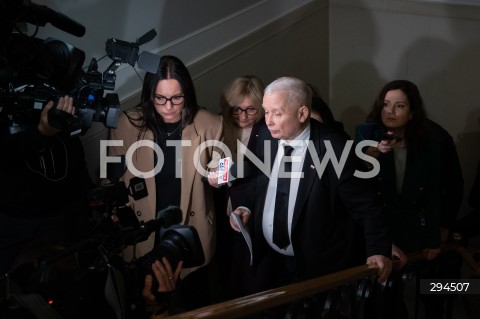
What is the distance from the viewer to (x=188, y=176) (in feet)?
9.08

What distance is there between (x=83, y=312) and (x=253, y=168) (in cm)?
118

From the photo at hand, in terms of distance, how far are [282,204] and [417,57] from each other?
2.53 metres

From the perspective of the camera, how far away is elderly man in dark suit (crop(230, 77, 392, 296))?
2.40 m

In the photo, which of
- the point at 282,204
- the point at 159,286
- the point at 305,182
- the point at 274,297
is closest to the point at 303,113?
the point at 305,182

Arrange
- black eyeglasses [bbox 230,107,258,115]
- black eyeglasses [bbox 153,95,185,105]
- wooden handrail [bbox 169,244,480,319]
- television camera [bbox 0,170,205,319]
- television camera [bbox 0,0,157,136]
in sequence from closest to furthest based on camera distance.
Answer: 1. television camera [bbox 0,170,205,319]
2. wooden handrail [bbox 169,244,480,319]
3. television camera [bbox 0,0,157,136]
4. black eyeglasses [bbox 153,95,185,105]
5. black eyeglasses [bbox 230,107,258,115]

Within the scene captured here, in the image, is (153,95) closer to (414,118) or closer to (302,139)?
(302,139)

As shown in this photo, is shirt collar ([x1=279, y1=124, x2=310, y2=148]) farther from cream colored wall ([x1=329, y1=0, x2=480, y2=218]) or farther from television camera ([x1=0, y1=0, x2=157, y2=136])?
cream colored wall ([x1=329, y1=0, x2=480, y2=218])

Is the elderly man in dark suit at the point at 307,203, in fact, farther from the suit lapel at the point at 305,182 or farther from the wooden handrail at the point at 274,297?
the wooden handrail at the point at 274,297

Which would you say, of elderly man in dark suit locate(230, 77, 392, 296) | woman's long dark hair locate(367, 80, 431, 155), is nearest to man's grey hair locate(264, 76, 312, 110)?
elderly man in dark suit locate(230, 77, 392, 296)

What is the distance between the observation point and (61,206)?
110 inches

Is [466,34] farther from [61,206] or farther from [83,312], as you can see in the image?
[83,312]

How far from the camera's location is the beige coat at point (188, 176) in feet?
8.99

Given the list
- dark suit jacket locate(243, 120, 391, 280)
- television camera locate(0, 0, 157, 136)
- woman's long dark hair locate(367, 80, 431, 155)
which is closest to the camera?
television camera locate(0, 0, 157, 136)

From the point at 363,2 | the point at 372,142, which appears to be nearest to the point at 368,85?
the point at 363,2
